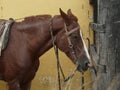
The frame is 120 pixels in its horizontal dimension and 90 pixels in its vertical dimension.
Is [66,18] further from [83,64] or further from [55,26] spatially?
[83,64]

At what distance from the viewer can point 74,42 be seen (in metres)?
3.68

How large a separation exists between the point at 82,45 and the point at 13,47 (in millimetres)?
839

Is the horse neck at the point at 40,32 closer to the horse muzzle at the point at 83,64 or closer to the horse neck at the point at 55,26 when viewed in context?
the horse neck at the point at 55,26

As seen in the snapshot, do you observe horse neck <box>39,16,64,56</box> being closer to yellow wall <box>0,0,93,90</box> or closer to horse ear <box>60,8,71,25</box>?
horse ear <box>60,8,71,25</box>

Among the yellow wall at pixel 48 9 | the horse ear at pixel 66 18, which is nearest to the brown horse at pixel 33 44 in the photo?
the horse ear at pixel 66 18

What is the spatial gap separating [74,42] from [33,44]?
1.69 ft

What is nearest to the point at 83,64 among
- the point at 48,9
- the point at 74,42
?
the point at 74,42

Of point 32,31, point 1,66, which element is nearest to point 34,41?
point 32,31

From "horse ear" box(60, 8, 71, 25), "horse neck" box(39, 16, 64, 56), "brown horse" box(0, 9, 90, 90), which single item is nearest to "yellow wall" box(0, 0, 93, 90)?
"brown horse" box(0, 9, 90, 90)

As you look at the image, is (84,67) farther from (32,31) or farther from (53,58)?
(53,58)

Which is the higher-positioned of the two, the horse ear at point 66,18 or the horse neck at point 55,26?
the horse ear at point 66,18

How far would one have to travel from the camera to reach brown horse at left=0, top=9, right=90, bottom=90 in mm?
3697

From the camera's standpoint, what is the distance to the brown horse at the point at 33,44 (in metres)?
3.70

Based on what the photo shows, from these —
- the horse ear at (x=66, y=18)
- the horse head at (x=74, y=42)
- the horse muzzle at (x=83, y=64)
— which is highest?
the horse ear at (x=66, y=18)
